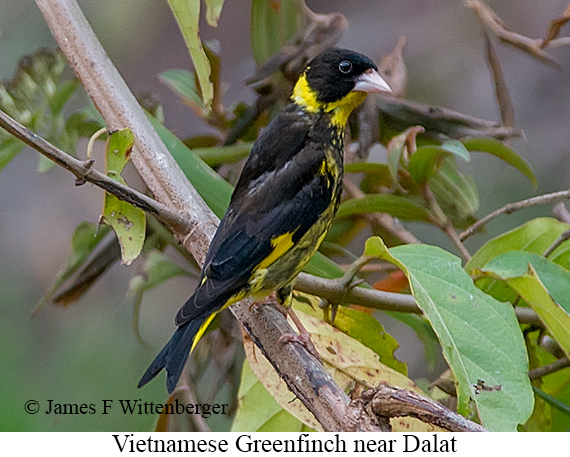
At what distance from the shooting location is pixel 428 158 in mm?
1457

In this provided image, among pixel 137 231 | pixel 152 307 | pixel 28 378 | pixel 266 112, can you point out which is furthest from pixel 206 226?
pixel 152 307

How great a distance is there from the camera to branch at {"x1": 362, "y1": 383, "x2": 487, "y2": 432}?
0.92m

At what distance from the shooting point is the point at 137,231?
3.91ft

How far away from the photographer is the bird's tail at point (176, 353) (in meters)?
1.16

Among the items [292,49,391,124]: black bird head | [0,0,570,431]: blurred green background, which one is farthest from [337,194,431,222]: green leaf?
[0,0,570,431]: blurred green background

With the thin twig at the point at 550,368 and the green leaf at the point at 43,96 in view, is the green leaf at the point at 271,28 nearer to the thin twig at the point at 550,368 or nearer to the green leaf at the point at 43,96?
the green leaf at the point at 43,96

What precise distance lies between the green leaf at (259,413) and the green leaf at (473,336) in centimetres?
32

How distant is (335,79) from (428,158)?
29 cm

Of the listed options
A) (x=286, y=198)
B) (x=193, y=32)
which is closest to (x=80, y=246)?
(x=286, y=198)

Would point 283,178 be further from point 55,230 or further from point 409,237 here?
point 55,230

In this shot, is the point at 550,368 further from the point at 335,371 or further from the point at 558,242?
the point at 335,371

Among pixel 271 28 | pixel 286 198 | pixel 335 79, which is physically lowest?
pixel 286 198

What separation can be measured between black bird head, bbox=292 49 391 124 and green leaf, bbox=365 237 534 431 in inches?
21.1

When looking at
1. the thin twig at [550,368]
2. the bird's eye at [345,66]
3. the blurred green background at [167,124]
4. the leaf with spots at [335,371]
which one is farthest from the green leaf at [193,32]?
the blurred green background at [167,124]
